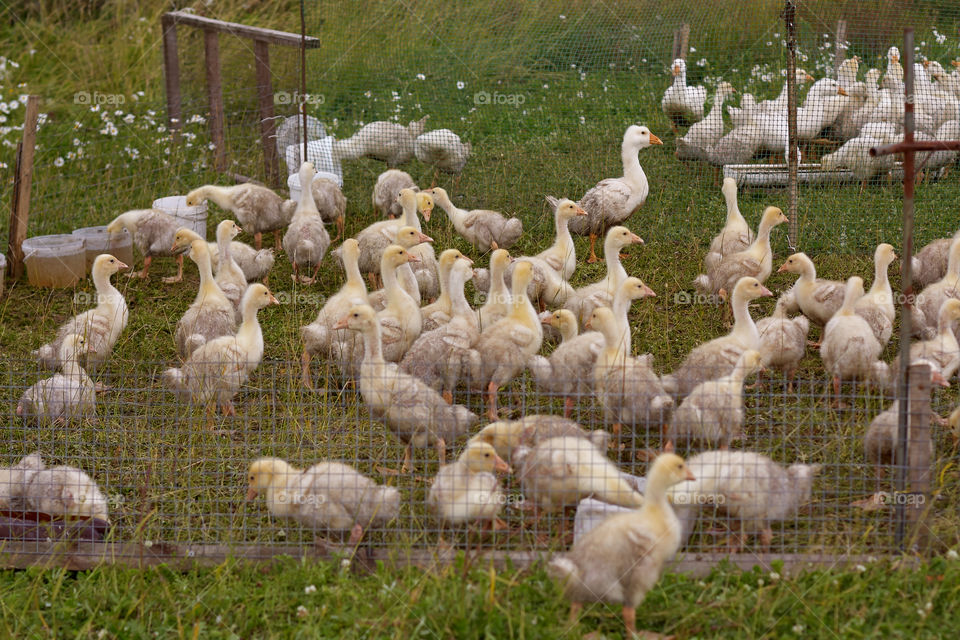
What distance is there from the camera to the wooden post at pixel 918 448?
4539 mm

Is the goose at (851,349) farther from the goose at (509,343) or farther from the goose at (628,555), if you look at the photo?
the goose at (628,555)

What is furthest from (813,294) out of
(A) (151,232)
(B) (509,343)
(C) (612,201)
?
(A) (151,232)

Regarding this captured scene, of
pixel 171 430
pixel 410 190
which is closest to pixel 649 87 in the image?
pixel 410 190

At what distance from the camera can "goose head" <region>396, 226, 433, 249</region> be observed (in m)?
7.77

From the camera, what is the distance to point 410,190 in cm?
852

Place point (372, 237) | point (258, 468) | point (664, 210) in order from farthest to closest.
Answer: point (664, 210) → point (372, 237) → point (258, 468)

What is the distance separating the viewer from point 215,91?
37.2 ft

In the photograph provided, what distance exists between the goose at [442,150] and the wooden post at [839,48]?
4.15 meters

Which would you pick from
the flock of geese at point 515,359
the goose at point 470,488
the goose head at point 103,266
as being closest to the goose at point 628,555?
the flock of geese at point 515,359

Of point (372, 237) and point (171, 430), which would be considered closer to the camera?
point (171, 430)

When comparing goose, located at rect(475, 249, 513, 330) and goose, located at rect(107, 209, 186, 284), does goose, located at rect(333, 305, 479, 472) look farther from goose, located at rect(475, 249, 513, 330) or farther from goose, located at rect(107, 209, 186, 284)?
goose, located at rect(107, 209, 186, 284)

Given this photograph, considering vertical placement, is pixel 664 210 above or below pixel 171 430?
above

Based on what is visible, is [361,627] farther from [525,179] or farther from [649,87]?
[649,87]

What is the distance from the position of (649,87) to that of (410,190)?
4.96 metres
